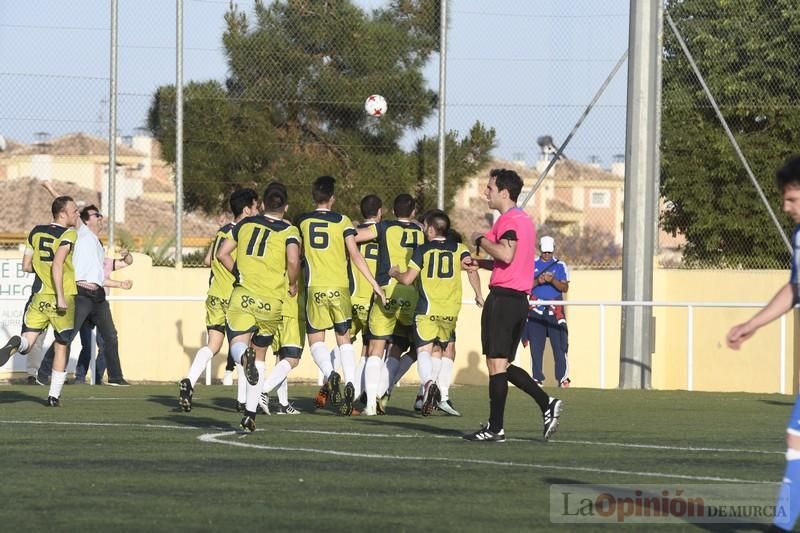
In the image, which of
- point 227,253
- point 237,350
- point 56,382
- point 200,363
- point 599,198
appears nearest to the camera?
point 237,350

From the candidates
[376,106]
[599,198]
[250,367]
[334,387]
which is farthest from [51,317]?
[599,198]

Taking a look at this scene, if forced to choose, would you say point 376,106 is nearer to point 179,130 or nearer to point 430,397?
point 179,130

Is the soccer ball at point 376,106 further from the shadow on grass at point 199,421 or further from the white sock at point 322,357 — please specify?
the shadow on grass at point 199,421

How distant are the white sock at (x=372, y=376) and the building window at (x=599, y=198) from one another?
65656 millimetres

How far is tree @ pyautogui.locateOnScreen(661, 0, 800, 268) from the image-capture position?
22906 millimetres

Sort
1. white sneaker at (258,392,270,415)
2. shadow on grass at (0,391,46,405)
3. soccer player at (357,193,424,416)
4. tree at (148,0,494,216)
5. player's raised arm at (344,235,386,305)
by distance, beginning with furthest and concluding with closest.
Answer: tree at (148,0,494,216)
shadow on grass at (0,391,46,405)
soccer player at (357,193,424,416)
white sneaker at (258,392,270,415)
player's raised arm at (344,235,386,305)

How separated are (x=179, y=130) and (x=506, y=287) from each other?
11454mm

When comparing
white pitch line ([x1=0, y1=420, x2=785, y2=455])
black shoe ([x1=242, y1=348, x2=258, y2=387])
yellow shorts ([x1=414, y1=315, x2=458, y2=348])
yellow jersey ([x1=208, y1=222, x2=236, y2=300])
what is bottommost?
white pitch line ([x1=0, y1=420, x2=785, y2=455])

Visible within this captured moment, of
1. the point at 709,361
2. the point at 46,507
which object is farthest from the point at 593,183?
the point at 46,507

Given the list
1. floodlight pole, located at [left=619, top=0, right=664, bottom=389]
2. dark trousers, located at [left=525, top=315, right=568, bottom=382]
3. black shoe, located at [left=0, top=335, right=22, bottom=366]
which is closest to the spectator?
dark trousers, located at [left=525, top=315, right=568, bottom=382]

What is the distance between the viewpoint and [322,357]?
538 inches

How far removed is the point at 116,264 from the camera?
726 inches

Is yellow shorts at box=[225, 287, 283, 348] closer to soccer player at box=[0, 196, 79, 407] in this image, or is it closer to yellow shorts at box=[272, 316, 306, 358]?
yellow shorts at box=[272, 316, 306, 358]

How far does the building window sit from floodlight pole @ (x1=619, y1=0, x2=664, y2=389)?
5907 cm
